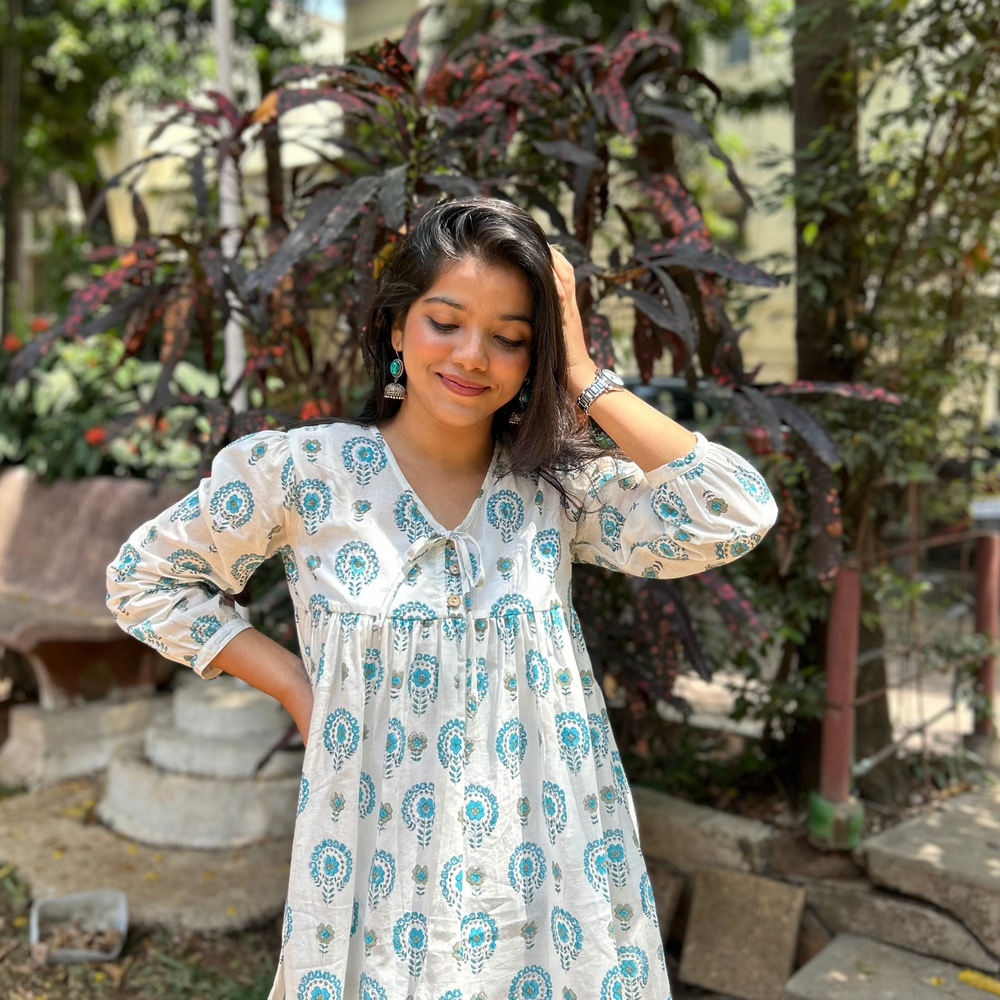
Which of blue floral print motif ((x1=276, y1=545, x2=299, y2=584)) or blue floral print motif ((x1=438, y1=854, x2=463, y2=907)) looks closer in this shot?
blue floral print motif ((x1=438, y1=854, x2=463, y2=907))

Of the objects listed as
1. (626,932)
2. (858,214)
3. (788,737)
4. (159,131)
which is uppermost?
(159,131)

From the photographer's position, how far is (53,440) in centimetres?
507

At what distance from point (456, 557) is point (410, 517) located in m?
0.09

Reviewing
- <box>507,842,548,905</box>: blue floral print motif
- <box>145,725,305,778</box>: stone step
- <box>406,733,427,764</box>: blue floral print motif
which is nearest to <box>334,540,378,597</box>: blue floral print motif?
<box>406,733,427,764</box>: blue floral print motif

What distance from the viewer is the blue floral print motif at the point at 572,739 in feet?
5.07

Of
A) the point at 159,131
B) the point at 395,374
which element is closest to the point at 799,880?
the point at 395,374

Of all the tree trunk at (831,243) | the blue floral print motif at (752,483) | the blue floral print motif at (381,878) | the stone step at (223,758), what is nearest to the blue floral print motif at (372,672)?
the blue floral print motif at (381,878)

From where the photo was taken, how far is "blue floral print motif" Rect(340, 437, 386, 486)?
1583mm

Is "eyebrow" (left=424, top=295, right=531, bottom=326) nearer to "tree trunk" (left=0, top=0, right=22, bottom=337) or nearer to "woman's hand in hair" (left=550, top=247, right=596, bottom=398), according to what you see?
"woman's hand in hair" (left=550, top=247, right=596, bottom=398)

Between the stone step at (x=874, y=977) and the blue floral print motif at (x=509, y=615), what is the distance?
1379mm

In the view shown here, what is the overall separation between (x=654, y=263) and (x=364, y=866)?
1.34 metres

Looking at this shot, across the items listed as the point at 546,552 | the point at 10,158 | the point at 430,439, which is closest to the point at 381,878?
the point at 546,552

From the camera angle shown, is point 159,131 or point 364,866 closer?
point 364,866

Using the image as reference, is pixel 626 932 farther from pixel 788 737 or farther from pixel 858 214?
pixel 858 214
